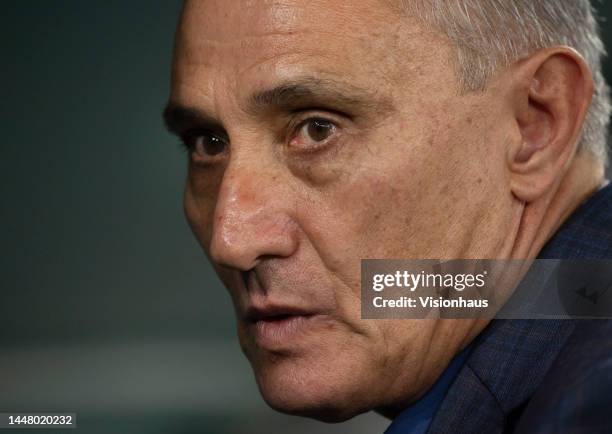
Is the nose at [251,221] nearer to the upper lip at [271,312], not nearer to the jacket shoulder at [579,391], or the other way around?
the upper lip at [271,312]

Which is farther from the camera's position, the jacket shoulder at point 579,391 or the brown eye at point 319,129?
the brown eye at point 319,129

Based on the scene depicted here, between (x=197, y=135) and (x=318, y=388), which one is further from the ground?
(x=197, y=135)

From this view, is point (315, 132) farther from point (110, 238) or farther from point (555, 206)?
point (110, 238)

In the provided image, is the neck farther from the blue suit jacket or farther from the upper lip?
the upper lip

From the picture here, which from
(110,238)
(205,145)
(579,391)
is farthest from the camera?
(110,238)

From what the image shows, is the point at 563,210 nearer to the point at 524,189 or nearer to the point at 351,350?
the point at 524,189

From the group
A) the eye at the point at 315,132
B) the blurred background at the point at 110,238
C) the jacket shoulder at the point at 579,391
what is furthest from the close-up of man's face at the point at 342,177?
the blurred background at the point at 110,238

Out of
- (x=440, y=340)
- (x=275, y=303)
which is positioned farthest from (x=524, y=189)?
(x=275, y=303)

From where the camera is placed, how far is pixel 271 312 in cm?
141

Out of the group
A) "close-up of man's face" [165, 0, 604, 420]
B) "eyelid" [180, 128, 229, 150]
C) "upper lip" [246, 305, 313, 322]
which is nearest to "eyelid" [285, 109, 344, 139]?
"close-up of man's face" [165, 0, 604, 420]

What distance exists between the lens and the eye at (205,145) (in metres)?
1.55

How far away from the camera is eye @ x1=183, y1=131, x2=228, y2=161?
61.1 inches

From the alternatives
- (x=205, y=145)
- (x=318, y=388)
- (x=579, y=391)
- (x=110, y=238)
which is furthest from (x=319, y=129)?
(x=110, y=238)

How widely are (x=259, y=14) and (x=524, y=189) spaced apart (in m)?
0.47
